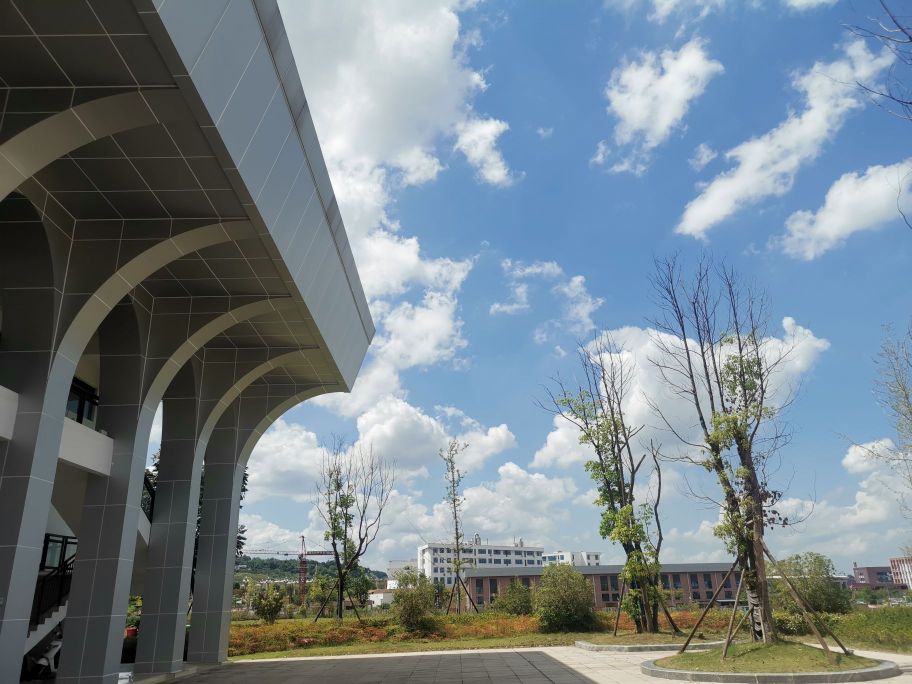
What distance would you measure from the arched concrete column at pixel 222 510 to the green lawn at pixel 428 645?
10.1ft

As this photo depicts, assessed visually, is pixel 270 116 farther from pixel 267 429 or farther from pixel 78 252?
pixel 267 429

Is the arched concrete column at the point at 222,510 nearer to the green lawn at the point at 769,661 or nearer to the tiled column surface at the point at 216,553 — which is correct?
the tiled column surface at the point at 216,553

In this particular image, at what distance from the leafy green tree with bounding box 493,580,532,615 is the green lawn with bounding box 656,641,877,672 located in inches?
718

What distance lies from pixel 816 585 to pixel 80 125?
94.5 feet

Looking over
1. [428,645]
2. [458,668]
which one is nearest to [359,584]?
[428,645]

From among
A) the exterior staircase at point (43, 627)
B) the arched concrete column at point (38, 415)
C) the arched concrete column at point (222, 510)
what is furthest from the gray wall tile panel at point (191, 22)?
the arched concrete column at point (222, 510)

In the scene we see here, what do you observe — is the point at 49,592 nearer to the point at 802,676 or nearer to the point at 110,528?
the point at 110,528

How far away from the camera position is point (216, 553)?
62.3 ft

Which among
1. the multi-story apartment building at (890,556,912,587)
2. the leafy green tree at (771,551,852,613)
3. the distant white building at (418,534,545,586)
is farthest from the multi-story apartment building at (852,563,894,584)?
the leafy green tree at (771,551,852,613)

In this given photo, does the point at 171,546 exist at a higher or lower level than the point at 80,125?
lower

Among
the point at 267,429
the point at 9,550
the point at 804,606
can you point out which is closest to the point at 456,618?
the point at 267,429

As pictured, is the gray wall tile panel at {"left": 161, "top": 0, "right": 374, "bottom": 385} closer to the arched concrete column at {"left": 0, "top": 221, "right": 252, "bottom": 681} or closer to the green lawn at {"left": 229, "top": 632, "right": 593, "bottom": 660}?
the arched concrete column at {"left": 0, "top": 221, "right": 252, "bottom": 681}

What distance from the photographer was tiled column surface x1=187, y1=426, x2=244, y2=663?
18375mm

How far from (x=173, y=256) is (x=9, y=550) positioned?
521 centimetres
